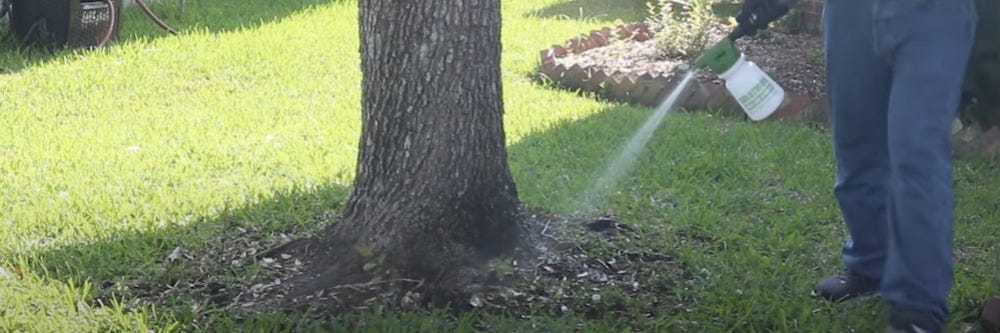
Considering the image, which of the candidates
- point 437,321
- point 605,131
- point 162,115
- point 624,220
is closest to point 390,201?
point 437,321

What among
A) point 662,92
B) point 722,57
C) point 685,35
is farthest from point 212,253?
point 685,35

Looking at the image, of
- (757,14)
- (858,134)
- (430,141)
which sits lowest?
(430,141)

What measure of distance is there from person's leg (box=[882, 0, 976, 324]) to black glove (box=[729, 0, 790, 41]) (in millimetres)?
571

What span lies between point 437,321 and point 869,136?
1303 millimetres

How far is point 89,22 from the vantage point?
8180 millimetres

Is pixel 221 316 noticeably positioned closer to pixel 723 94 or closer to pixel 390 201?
pixel 390 201

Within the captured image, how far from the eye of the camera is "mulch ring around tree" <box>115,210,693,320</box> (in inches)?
147

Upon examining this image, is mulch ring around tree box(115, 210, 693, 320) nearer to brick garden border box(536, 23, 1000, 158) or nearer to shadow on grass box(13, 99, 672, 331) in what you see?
shadow on grass box(13, 99, 672, 331)

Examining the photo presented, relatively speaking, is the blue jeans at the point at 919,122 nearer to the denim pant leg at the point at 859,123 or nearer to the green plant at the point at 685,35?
the denim pant leg at the point at 859,123

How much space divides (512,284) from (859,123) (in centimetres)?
109

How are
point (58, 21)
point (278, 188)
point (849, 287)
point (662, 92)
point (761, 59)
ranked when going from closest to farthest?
point (849, 287), point (278, 188), point (662, 92), point (761, 59), point (58, 21)

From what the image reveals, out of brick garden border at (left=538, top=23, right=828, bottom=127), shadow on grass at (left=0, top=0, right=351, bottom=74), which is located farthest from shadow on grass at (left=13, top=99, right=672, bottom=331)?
shadow on grass at (left=0, top=0, right=351, bottom=74)

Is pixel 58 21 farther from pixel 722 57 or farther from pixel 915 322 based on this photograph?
pixel 915 322

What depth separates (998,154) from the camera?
570cm
